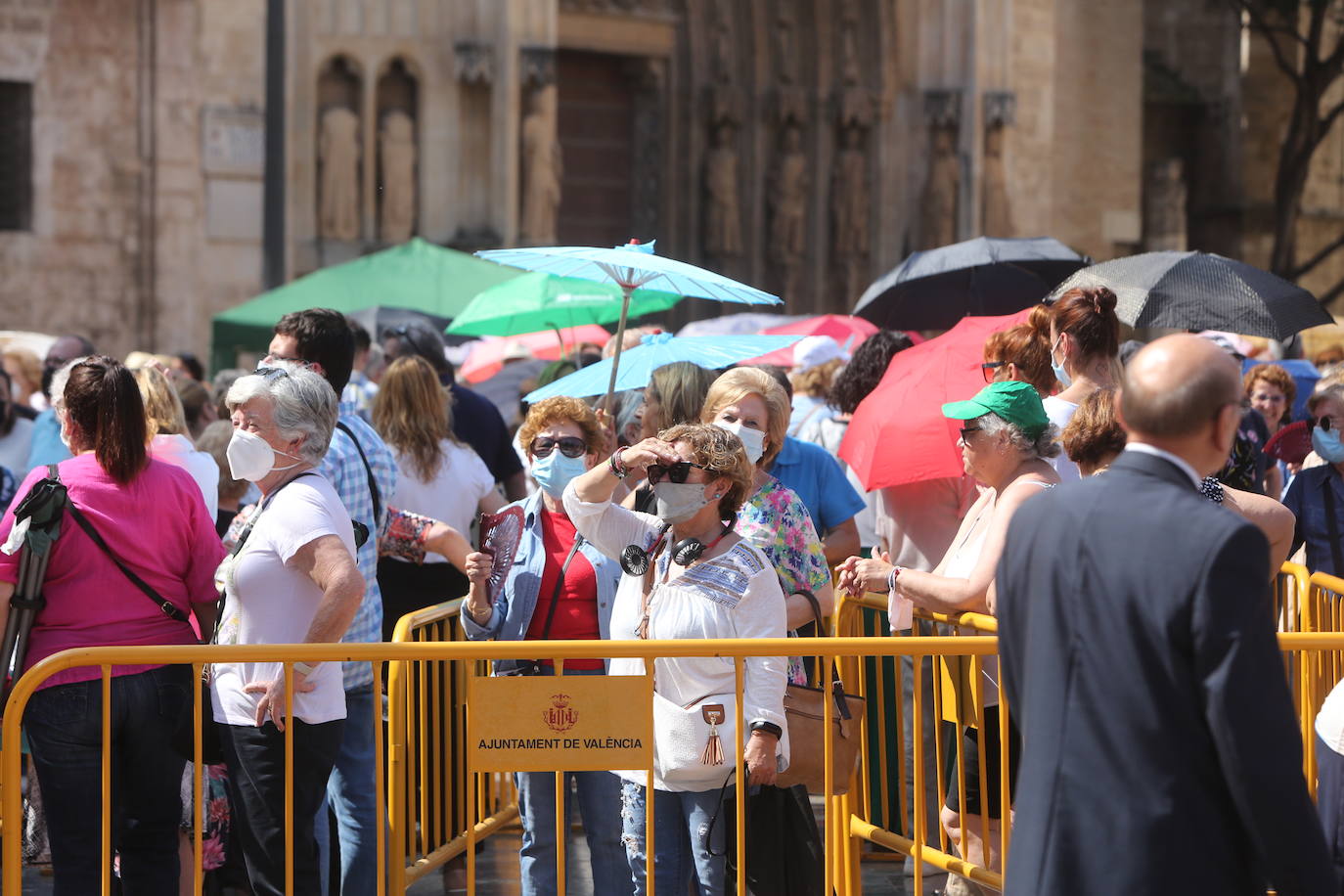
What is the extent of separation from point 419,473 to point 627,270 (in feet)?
4.19

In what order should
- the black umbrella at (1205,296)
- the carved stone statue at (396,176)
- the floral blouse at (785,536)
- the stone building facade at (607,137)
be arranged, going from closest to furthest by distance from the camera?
1. the floral blouse at (785,536)
2. the black umbrella at (1205,296)
3. the stone building facade at (607,137)
4. the carved stone statue at (396,176)

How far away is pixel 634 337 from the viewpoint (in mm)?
9078

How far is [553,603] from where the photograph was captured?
5.51m

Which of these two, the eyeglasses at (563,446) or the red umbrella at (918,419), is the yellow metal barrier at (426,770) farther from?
the red umbrella at (918,419)

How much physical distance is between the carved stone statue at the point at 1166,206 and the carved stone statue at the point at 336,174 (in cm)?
1328

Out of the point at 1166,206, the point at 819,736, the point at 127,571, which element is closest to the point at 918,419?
the point at 819,736

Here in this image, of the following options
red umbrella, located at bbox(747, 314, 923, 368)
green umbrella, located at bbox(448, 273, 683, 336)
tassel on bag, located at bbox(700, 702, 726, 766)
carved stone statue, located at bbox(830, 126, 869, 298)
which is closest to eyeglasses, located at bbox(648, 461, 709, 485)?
tassel on bag, located at bbox(700, 702, 726, 766)

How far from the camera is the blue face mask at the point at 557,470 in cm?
558

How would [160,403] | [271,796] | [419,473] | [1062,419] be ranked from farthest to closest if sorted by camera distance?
[419,473] → [160,403] → [1062,419] → [271,796]

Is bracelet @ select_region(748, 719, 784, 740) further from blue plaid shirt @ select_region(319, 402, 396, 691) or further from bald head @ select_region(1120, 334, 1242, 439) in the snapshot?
bald head @ select_region(1120, 334, 1242, 439)

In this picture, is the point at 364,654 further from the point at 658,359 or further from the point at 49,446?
the point at 49,446

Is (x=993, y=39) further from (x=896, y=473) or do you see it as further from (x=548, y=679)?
(x=548, y=679)

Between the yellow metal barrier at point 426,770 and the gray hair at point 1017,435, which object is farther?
the gray hair at point 1017,435

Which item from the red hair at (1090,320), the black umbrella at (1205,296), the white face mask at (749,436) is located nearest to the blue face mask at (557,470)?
the white face mask at (749,436)
